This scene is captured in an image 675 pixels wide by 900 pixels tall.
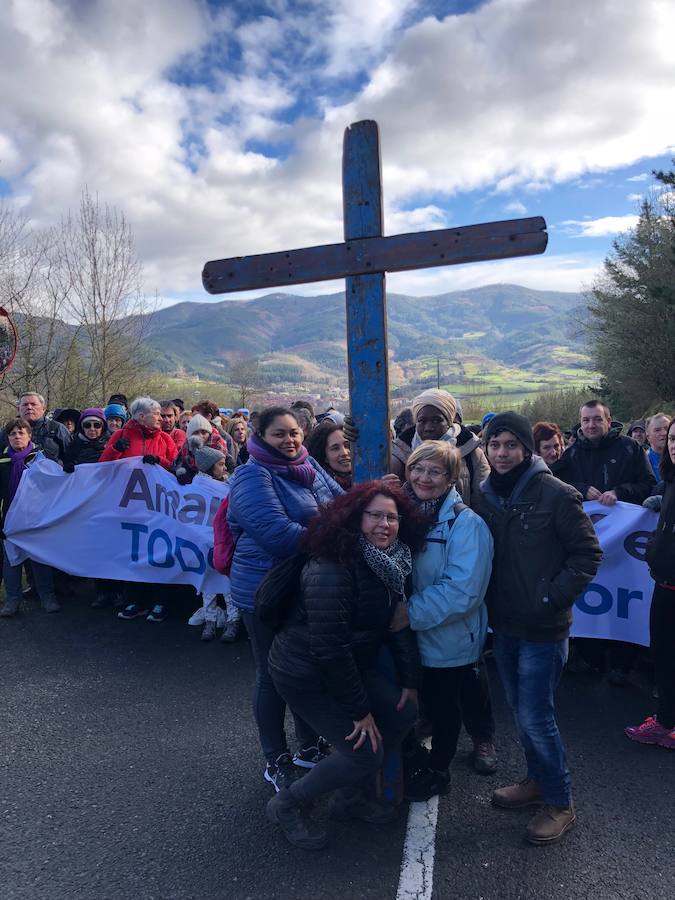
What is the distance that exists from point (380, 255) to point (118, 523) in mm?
4002

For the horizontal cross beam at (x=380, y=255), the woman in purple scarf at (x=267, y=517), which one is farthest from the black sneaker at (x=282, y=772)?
the horizontal cross beam at (x=380, y=255)

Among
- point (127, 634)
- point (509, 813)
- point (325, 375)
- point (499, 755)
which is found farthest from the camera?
point (325, 375)

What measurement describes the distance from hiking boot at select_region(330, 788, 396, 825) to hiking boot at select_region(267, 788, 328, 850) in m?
0.17

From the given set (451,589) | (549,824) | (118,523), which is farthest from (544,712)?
(118,523)

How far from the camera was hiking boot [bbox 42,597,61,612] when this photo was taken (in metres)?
5.86

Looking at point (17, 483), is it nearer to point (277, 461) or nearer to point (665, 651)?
point (277, 461)

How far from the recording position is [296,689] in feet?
9.09

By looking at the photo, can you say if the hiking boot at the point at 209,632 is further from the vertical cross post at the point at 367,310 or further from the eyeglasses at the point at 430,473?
the eyeglasses at the point at 430,473

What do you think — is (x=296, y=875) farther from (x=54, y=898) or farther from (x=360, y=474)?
(x=360, y=474)

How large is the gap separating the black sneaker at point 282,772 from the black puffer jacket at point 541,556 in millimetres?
1339

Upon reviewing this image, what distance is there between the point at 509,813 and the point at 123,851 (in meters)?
1.87

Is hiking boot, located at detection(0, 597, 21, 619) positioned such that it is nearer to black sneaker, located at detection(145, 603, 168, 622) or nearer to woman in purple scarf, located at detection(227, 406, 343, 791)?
black sneaker, located at detection(145, 603, 168, 622)

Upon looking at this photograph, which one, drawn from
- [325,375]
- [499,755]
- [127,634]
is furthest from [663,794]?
[325,375]

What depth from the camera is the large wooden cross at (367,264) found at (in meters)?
3.11
